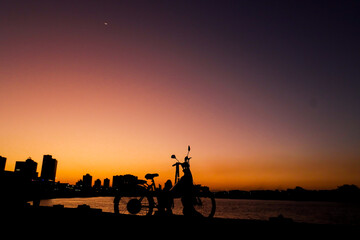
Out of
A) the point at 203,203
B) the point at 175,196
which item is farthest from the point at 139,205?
the point at 203,203

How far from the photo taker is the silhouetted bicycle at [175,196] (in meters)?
10.2

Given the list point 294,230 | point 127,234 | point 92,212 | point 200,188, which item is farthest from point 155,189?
point 294,230

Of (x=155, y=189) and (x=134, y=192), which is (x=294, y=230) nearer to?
(x=155, y=189)

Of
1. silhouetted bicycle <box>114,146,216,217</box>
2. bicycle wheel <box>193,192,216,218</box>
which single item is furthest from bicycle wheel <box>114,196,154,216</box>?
bicycle wheel <box>193,192,216,218</box>

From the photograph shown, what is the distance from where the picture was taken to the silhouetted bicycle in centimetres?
1022

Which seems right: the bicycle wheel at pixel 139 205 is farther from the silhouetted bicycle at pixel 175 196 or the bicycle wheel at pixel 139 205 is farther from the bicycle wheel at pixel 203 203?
the bicycle wheel at pixel 203 203

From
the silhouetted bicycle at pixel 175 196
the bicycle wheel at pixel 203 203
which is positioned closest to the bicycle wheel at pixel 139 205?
the silhouetted bicycle at pixel 175 196

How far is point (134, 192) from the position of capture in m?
11.1

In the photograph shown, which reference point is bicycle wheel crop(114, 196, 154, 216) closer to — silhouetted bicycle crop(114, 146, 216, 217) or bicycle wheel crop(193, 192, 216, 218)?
silhouetted bicycle crop(114, 146, 216, 217)

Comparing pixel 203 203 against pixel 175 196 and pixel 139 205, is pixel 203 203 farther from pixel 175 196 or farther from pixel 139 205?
pixel 139 205

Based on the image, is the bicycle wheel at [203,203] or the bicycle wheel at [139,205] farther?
the bicycle wheel at [139,205]

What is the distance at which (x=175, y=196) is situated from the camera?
10.4 m

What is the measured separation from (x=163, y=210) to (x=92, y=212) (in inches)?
118

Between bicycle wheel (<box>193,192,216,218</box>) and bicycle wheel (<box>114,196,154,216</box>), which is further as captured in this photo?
bicycle wheel (<box>114,196,154,216</box>)
